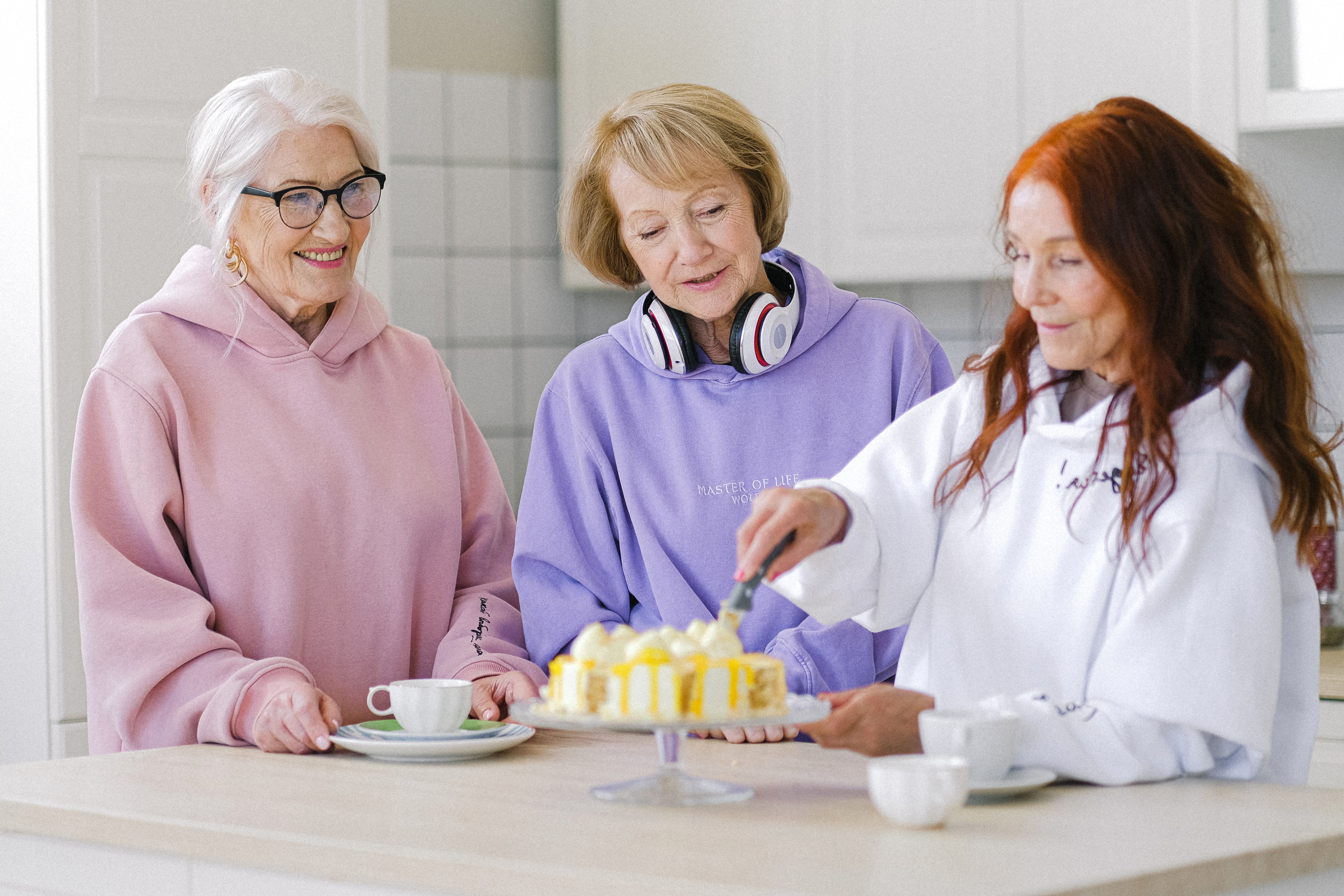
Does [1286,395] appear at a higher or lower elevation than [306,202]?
lower

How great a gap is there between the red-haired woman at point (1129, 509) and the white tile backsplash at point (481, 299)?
2102mm

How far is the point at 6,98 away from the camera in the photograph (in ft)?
8.14

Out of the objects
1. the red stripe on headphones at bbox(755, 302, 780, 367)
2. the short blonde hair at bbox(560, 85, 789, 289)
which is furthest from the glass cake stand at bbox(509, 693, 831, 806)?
the short blonde hair at bbox(560, 85, 789, 289)

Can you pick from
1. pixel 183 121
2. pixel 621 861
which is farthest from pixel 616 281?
pixel 621 861

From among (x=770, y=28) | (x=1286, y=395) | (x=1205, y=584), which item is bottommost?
(x=1205, y=584)

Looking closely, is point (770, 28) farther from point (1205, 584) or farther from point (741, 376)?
point (1205, 584)

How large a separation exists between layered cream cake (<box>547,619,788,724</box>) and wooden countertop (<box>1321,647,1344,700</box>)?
1.43 m

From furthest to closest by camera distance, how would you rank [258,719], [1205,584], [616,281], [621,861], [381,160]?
[381,160], [616,281], [258,719], [1205,584], [621,861]

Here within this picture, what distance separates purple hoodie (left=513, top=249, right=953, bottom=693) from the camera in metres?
1.82

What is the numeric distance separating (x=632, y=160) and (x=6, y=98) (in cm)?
122

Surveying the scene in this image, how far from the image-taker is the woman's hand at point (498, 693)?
1756 mm

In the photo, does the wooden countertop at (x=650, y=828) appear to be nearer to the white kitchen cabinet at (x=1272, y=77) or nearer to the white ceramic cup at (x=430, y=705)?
the white ceramic cup at (x=430, y=705)

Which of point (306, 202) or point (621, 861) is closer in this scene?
point (621, 861)

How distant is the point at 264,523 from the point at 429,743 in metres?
0.46
